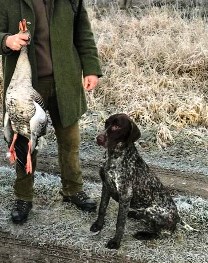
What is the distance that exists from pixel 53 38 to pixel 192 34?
17.0 ft

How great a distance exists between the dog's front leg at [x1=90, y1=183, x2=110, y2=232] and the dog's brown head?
0.49 metres

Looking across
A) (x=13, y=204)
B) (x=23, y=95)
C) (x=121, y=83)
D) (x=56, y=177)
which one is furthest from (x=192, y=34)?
(x=23, y=95)

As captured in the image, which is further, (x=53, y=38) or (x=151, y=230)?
(x=151, y=230)

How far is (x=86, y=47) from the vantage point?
3979mm

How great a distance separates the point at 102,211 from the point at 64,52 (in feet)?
4.21

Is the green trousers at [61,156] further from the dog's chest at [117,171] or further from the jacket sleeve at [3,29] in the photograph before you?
the dog's chest at [117,171]

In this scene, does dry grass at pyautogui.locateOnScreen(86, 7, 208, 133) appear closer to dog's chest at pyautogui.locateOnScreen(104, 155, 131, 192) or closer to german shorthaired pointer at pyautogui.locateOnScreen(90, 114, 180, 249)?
german shorthaired pointer at pyautogui.locateOnScreen(90, 114, 180, 249)

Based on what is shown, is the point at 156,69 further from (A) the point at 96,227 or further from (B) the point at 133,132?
(B) the point at 133,132

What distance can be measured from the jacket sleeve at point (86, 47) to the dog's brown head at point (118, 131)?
1.93 ft

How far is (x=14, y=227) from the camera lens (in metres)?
4.19

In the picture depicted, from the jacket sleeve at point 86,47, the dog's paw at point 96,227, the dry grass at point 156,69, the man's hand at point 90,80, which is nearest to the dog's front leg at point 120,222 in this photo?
the dog's paw at point 96,227

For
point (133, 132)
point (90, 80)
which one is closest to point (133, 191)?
point (133, 132)

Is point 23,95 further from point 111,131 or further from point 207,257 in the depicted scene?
point 207,257

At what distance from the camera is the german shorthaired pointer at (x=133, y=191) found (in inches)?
148
